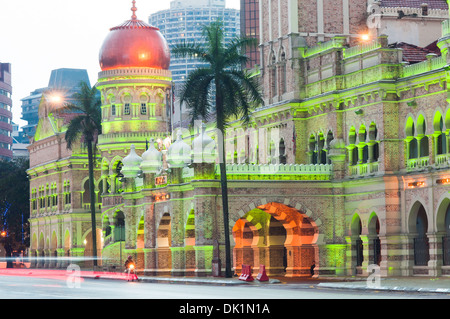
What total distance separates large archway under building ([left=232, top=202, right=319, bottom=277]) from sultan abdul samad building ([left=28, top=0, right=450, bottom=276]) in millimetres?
64

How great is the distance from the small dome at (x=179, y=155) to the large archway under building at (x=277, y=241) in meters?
4.75

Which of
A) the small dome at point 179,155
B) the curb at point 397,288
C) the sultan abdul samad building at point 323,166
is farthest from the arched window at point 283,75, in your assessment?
the curb at point 397,288

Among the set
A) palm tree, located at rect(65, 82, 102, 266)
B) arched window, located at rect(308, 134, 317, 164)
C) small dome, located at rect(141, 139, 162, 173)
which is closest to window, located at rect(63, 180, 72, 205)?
palm tree, located at rect(65, 82, 102, 266)

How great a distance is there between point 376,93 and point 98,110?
3440 centimetres

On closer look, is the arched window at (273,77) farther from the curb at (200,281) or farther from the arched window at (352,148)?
the curb at (200,281)

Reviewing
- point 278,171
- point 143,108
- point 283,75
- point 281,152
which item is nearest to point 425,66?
point 278,171

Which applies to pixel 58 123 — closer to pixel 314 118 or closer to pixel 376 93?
pixel 314 118

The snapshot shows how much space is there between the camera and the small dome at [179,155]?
5969 cm

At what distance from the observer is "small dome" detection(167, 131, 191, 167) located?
2350 inches

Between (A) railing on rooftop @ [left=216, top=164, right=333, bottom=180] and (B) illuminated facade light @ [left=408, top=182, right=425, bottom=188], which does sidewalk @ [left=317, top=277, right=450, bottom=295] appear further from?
(A) railing on rooftop @ [left=216, top=164, right=333, bottom=180]

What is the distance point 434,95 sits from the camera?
51.6m
